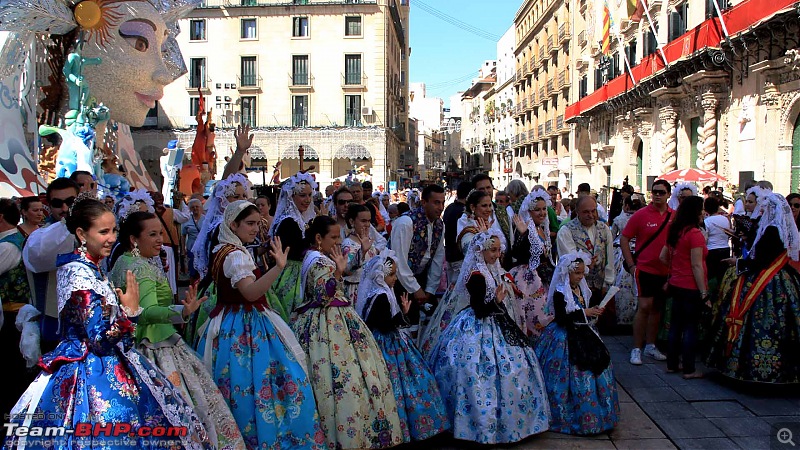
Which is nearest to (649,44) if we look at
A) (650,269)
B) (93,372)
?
(650,269)

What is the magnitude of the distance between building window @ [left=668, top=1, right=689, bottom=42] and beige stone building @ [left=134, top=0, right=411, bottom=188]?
18.1m

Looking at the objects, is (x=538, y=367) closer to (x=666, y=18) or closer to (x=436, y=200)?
(x=436, y=200)

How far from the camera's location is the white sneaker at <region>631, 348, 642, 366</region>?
6.48m

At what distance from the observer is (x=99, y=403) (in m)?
3.02

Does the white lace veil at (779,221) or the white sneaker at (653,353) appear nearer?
the white lace veil at (779,221)

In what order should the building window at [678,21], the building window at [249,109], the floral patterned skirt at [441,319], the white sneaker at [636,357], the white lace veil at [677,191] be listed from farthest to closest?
the building window at [249,109], the building window at [678,21], the white lace veil at [677,191], the white sneaker at [636,357], the floral patterned skirt at [441,319]

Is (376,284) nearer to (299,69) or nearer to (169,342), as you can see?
(169,342)

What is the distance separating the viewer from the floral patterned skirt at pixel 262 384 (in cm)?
379

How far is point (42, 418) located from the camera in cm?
300

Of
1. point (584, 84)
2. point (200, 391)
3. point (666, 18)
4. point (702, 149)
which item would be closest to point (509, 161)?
point (584, 84)

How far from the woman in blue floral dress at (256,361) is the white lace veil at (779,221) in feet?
14.6

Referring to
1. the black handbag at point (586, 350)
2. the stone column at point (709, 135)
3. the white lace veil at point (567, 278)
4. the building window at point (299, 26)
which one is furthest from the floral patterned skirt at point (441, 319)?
the building window at point (299, 26)

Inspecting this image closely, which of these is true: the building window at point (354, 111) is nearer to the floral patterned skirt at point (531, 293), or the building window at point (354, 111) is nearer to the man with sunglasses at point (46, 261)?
the floral patterned skirt at point (531, 293)

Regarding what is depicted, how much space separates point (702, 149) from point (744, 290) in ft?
46.3
